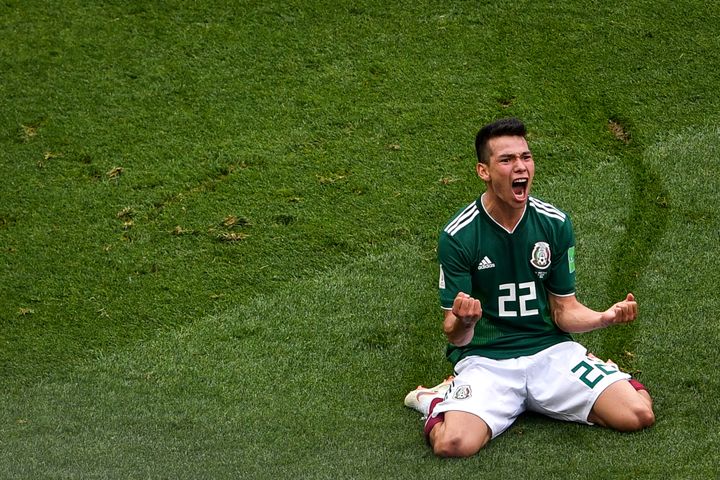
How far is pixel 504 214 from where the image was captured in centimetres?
504

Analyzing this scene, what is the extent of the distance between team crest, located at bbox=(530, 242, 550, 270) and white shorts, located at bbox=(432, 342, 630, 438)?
1.33 feet

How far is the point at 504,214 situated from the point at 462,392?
834 mm

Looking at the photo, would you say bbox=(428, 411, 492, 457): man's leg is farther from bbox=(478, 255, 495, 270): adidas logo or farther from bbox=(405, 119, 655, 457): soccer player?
bbox=(478, 255, 495, 270): adidas logo

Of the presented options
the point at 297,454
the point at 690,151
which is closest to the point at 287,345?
the point at 297,454

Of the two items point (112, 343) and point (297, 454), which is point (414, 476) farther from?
point (112, 343)

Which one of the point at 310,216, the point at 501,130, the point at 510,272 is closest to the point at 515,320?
the point at 510,272

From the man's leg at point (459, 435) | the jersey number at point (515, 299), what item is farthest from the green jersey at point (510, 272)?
the man's leg at point (459, 435)

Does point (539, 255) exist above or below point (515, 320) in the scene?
above

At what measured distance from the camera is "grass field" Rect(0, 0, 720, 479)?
5105 mm

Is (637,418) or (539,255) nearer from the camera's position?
(637,418)

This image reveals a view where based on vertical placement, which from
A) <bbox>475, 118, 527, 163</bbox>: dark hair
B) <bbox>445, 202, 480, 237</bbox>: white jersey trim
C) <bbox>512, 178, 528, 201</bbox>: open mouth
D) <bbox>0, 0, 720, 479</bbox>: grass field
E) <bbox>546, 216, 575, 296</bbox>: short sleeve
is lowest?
<bbox>0, 0, 720, 479</bbox>: grass field

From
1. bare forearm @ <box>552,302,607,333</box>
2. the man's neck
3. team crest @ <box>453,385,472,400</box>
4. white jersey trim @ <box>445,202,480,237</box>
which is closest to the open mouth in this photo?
the man's neck

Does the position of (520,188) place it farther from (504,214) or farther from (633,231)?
(633,231)

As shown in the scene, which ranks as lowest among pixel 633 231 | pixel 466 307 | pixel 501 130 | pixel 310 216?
pixel 310 216
